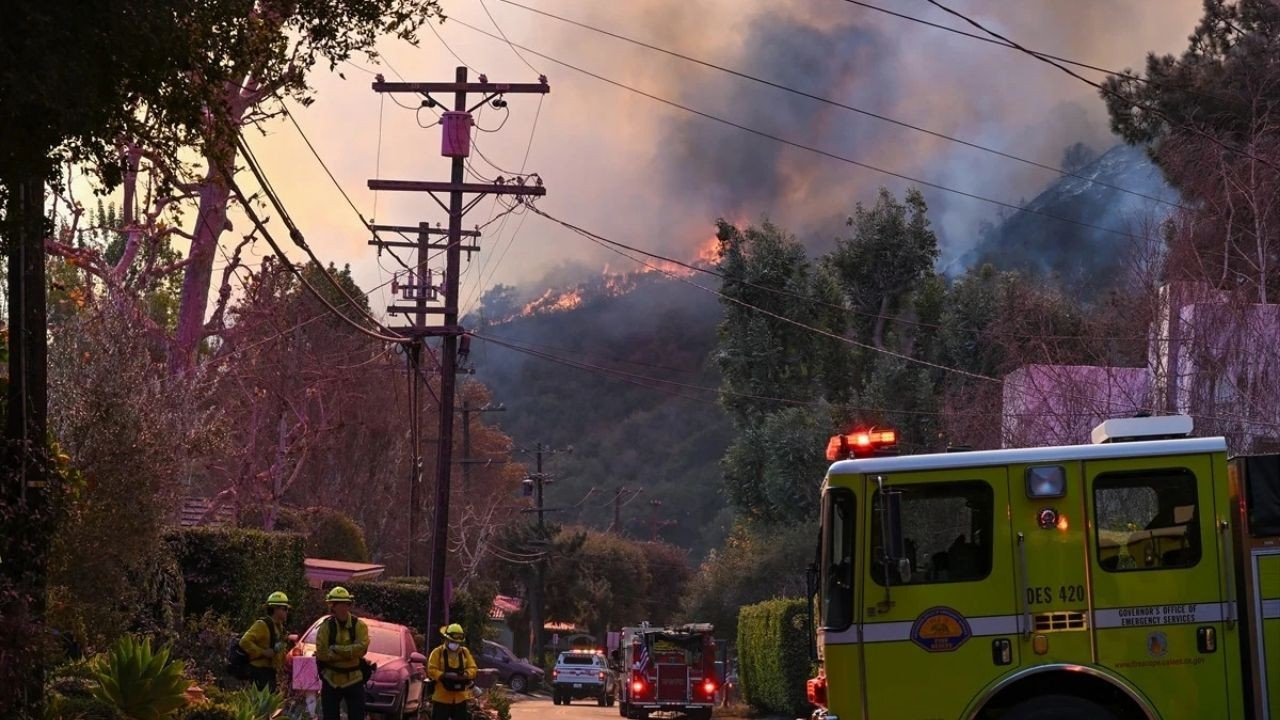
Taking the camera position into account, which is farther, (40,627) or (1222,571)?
(40,627)

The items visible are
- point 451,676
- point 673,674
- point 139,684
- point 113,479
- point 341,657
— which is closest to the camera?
point 139,684

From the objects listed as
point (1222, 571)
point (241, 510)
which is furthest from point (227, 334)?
point (1222, 571)

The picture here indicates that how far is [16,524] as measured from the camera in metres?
11.6

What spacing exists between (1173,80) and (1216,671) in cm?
3265

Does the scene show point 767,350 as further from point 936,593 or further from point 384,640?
point 936,593

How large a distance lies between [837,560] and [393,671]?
11.9m

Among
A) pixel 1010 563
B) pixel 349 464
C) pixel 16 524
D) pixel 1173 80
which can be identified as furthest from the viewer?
pixel 349 464

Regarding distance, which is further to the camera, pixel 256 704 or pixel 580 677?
pixel 580 677

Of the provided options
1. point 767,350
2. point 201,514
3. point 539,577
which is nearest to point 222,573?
point 201,514

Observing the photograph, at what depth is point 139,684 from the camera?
12.6 m

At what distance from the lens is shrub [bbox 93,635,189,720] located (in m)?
12.5

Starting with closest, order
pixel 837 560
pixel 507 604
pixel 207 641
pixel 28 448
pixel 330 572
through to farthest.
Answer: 1. pixel 837 560
2. pixel 28 448
3. pixel 207 641
4. pixel 330 572
5. pixel 507 604

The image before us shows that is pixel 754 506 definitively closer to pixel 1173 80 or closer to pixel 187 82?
pixel 1173 80

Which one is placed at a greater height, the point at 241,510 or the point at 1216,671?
the point at 241,510
